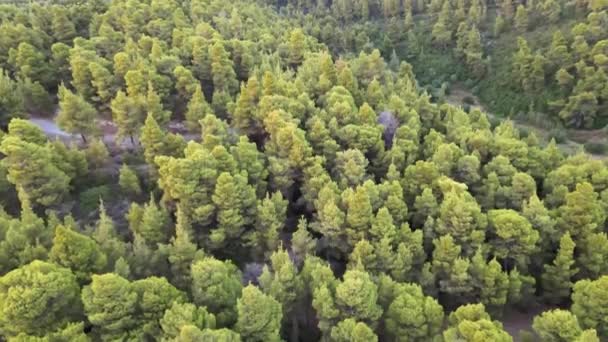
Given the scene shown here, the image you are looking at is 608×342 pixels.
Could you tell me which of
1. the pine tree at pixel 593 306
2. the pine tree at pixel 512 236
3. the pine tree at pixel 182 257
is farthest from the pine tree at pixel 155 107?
the pine tree at pixel 593 306

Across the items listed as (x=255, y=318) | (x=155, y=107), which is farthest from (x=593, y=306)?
(x=155, y=107)

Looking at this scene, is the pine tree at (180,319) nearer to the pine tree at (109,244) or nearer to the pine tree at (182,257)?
the pine tree at (182,257)

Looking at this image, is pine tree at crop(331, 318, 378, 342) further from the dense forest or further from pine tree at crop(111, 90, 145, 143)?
pine tree at crop(111, 90, 145, 143)

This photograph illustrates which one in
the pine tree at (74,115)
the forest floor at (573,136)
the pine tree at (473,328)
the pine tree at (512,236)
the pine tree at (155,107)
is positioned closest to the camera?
the pine tree at (473,328)

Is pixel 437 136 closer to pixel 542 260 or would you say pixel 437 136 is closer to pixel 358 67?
pixel 542 260

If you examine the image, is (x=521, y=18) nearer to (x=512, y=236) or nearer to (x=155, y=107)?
(x=512, y=236)

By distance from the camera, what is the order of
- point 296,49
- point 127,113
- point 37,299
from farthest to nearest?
point 296,49 < point 127,113 < point 37,299

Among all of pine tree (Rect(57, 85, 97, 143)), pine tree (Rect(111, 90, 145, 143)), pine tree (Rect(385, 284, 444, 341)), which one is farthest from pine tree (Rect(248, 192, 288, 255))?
pine tree (Rect(57, 85, 97, 143))

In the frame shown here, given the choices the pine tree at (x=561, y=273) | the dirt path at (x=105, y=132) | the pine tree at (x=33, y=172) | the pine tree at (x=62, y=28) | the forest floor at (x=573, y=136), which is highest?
the pine tree at (x=62, y=28)
